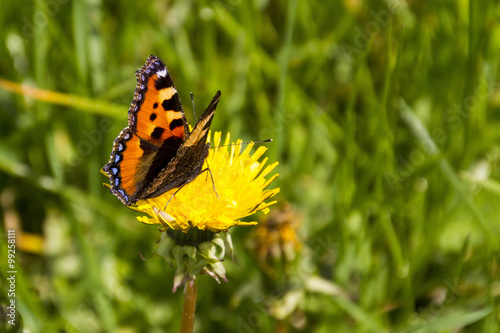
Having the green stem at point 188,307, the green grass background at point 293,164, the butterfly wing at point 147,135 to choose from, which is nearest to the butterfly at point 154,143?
the butterfly wing at point 147,135

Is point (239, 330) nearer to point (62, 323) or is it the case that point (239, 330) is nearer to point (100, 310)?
point (100, 310)

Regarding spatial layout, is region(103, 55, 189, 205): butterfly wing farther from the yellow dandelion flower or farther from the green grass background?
the green grass background

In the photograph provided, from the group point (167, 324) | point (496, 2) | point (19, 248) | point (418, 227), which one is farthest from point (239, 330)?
point (496, 2)

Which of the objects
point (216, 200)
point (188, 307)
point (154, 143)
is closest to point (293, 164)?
point (154, 143)

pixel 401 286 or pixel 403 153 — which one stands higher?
pixel 403 153

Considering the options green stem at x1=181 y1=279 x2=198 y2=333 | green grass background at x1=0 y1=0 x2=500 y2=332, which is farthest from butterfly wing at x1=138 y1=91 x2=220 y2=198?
green grass background at x1=0 y1=0 x2=500 y2=332

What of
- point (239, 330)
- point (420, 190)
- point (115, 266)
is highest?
point (420, 190)

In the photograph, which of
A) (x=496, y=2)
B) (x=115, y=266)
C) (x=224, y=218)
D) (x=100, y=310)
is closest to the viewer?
(x=224, y=218)

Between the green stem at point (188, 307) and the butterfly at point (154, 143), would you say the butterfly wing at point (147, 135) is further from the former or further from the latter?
the green stem at point (188, 307)

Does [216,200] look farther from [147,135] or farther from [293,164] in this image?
[293,164]
